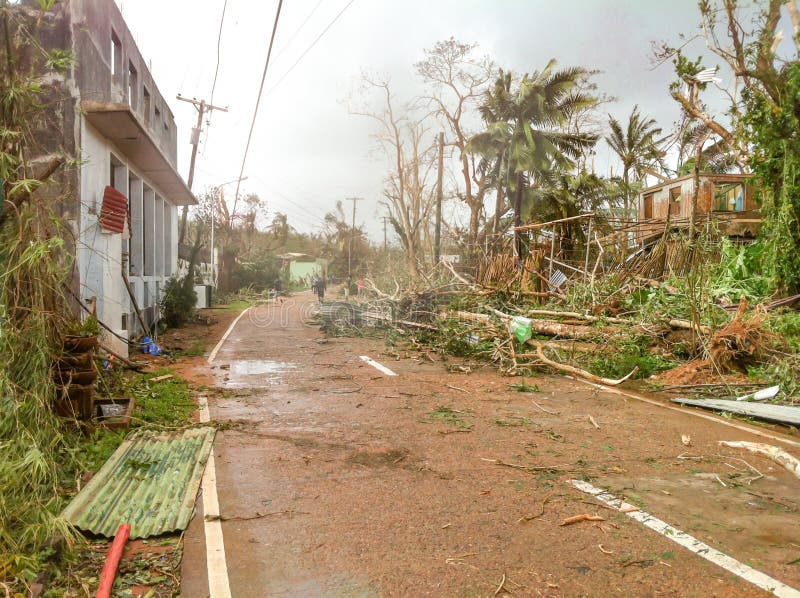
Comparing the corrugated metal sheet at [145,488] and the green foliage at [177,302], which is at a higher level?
the green foliage at [177,302]

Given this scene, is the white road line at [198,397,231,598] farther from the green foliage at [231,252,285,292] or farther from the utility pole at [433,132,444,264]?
the green foliage at [231,252,285,292]

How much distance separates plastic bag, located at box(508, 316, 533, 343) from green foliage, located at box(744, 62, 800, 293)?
237 inches

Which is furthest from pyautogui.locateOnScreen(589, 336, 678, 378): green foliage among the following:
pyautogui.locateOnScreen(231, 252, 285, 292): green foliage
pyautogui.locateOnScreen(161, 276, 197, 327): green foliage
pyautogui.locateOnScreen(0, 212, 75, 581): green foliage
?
pyautogui.locateOnScreen(231, 252, 285, 292): green foliage

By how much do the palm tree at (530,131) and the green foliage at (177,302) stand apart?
1587 cm

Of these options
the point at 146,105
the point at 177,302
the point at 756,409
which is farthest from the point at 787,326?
the point at 146,105

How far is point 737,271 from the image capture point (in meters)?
15.5

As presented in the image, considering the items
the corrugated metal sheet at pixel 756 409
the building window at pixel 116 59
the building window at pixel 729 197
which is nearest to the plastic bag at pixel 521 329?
the corrugated metal sheet at pixel 756 409

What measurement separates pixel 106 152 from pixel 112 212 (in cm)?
167

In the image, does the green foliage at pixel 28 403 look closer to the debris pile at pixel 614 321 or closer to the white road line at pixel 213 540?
the white road line at pixel 213 540

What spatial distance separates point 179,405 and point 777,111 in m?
14.0

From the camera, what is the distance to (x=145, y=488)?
194 inches

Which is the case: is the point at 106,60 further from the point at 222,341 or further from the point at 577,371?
the point at 577,371

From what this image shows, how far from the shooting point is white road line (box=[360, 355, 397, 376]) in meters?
11.4

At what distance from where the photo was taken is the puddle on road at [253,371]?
403 inches
